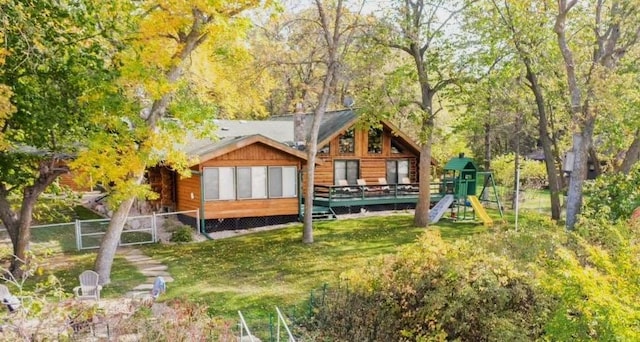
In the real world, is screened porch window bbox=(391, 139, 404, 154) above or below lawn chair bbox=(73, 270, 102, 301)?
above

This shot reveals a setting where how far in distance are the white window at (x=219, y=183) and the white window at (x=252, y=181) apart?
30 cm

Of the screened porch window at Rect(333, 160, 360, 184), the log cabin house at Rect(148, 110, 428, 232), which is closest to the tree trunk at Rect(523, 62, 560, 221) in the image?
the log cabin house at Rect(148, 110, 428, 232)

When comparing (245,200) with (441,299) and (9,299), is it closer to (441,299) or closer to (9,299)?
(9,299)

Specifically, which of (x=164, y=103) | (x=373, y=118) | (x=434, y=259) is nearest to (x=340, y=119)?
(x=373, y=118)

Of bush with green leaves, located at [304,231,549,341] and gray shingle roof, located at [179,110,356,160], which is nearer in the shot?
bush with green leaves, located at [304,231,549,341]

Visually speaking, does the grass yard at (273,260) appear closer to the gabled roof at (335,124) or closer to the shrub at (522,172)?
the gabled roof at (335,124)

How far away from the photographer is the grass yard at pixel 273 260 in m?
11.0

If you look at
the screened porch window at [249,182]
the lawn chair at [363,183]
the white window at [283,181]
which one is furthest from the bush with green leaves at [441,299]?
the lawn chair at [363,183]

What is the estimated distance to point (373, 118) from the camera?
19766mm

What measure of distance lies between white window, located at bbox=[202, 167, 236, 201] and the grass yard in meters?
2.10

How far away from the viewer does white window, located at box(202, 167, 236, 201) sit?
1886 centimetres

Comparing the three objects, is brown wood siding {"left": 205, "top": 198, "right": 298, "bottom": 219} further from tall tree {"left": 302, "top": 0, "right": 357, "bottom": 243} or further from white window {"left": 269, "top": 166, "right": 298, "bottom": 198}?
tall tree {"left": 302, "top": 0, "right": 357, "bottom": 243}

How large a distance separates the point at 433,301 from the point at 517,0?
12774 mm

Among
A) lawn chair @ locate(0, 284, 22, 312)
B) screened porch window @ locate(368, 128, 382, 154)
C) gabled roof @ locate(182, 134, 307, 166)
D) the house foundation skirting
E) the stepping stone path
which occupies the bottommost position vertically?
the stepping stone path
